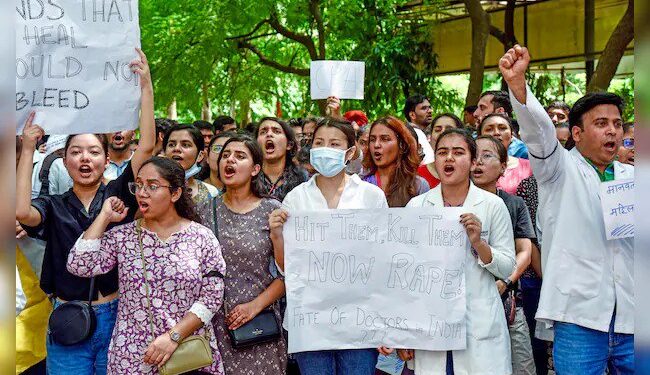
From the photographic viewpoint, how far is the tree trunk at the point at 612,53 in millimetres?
10867

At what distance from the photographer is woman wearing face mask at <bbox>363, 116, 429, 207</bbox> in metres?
5.67

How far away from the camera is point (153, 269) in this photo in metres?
4.47

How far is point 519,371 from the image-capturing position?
509cm

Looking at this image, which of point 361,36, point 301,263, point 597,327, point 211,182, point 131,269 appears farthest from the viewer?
point 361,36

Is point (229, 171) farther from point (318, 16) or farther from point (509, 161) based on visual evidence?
point (318, 16)

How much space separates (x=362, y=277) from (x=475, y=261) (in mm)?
634

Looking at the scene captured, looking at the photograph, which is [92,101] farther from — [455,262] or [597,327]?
[597,327]

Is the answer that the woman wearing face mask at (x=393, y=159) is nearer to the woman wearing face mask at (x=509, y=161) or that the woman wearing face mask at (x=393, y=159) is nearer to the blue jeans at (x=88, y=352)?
the woman wearing face mask at (x=509, y=161)

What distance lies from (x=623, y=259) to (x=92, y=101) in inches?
111

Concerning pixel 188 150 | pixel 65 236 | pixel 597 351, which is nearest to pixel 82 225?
pixel 65 236

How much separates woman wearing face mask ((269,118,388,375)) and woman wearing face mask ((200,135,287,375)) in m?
0.10

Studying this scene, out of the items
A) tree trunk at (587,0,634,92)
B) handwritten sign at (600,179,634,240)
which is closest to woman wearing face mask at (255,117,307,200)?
handwritten sign at (600,179,634,240)

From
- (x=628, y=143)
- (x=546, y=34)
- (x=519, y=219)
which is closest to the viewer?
(x=519, y=219)

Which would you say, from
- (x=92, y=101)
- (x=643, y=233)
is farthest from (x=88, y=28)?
(x=643, y=233)
